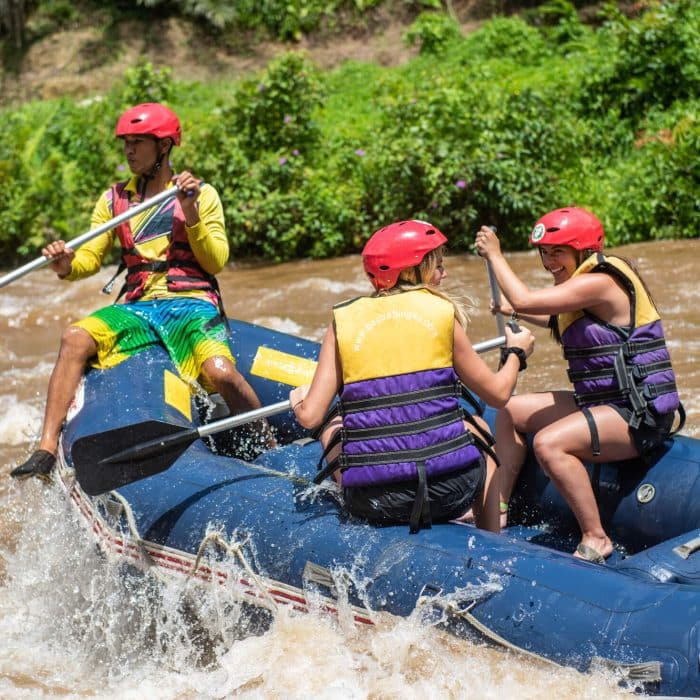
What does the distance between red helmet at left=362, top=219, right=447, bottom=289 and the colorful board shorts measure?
1.48 metres

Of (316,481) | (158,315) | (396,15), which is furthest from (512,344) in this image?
(396,15)

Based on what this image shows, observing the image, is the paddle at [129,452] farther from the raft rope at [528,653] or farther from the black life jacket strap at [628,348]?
the raft rope at [528,653]

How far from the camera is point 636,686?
3.02 m

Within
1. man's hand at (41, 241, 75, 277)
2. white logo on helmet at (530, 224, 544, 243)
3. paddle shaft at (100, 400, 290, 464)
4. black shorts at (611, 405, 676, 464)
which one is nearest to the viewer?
black shorts at (611, 405, 676, 464)

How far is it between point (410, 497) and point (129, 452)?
1159 millimetres

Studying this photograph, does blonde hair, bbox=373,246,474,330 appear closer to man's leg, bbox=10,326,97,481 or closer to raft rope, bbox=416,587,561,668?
raft rope, bbox=416,587,561,668

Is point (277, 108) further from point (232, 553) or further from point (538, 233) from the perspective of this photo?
point (232, 553)

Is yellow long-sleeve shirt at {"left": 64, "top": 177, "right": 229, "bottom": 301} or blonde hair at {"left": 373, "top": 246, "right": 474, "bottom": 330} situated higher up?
blonde hair at {"left": 373, "top": 246, "right": 474, "bottom": 330}

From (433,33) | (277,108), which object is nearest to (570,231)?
(277,108)

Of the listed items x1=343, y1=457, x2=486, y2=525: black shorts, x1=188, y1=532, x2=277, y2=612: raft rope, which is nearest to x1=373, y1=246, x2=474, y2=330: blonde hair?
x1=343, y1=457, x2=486, y2=525: black shorts

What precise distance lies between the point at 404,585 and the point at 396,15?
45.4 feet

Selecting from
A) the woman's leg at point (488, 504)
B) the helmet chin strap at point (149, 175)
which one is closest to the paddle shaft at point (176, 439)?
the woman's leg at point (488, 504)

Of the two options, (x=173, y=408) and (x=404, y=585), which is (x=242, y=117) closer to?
(x=173, y=408)

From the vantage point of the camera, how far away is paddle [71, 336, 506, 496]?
4148 mm
